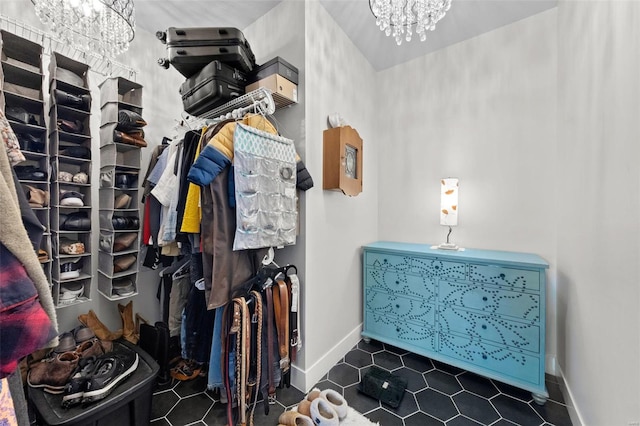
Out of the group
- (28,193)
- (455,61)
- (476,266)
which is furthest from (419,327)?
(28,193)

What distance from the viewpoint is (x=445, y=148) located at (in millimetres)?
2271

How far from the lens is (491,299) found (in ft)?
5.55

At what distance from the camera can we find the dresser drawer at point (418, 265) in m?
1.82

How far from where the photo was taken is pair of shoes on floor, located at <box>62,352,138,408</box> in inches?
43.3

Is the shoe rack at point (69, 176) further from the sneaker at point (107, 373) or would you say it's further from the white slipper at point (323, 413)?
the white slipper at point (323, 413)

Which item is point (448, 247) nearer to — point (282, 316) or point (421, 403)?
point (421, 403)

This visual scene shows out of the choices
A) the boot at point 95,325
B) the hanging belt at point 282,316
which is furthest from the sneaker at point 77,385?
the hanging belt at point 282,316

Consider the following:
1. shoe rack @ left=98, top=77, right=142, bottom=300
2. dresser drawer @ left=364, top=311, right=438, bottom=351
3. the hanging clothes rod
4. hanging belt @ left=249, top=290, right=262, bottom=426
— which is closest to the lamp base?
dresser drawer @ left=364, top=311, right=438, bottom=351

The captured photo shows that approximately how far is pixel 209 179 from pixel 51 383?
1.21 m

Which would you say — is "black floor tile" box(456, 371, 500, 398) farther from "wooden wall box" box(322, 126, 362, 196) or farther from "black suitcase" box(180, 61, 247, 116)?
"black suitcase" box(180, 61, 247, 116)

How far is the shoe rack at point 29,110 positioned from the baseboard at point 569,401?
115 inches

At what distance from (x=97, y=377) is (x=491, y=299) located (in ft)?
7.49

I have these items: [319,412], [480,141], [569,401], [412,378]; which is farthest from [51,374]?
[480,141]

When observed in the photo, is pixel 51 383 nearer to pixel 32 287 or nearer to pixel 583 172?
pixel 32 287
